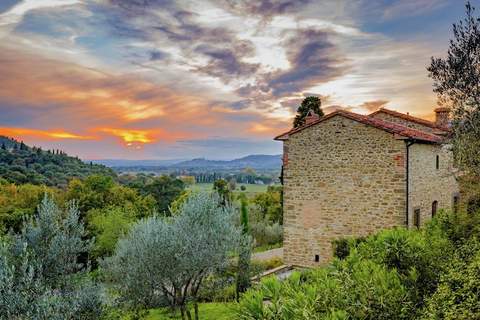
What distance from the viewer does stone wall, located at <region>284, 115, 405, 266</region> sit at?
16.4 meters

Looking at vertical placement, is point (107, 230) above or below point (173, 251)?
below

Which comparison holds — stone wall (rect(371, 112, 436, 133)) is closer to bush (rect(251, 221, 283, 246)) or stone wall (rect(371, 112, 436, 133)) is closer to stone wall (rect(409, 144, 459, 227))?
stone wall (rect(409, 144, 459, 227))

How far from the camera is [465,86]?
518 inches

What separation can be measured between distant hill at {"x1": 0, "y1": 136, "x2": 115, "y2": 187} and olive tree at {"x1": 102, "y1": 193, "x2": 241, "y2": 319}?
42829 mm

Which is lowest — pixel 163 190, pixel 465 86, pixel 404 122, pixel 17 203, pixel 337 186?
pixel 17 203

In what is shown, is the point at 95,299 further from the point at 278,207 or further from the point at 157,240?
the point at 278,207

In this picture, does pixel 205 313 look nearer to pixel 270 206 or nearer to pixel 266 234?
pixel 266 234

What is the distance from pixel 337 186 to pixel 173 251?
1000 cm

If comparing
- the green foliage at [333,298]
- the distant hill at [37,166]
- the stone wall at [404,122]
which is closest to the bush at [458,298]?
the green foliage at [333,298]

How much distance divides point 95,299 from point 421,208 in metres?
15.4

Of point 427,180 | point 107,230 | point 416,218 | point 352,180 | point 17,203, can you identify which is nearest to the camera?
point 416,218

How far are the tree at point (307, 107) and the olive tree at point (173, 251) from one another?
53.3ft

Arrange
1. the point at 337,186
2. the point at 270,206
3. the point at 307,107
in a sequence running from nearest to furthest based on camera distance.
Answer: the point at 337,186, the point at 307,107, the point at 270,206

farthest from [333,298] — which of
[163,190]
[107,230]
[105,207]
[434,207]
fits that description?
[163,190]
